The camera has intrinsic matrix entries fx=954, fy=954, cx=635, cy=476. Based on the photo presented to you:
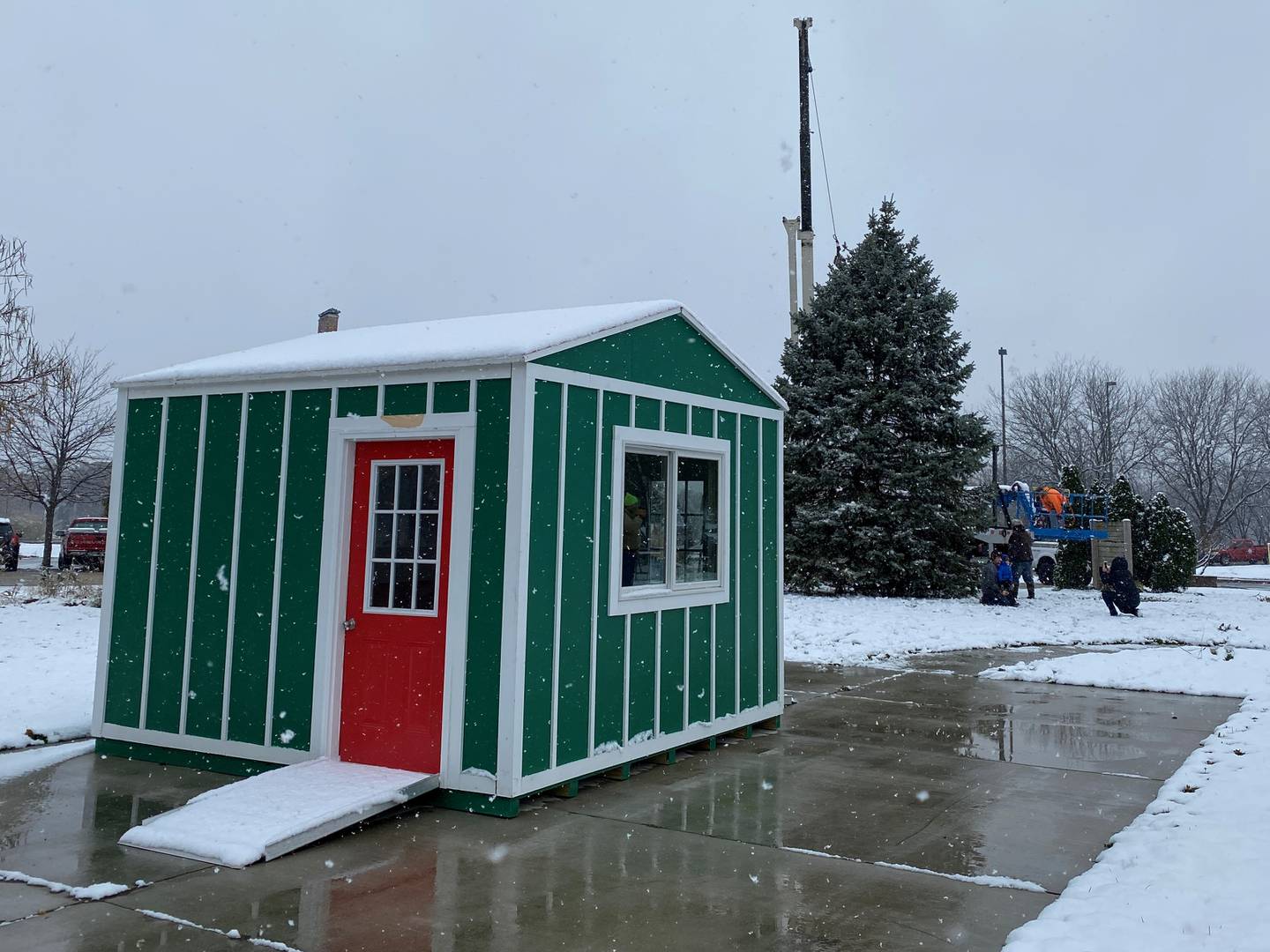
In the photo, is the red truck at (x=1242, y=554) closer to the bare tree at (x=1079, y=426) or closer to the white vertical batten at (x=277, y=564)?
the bare tree at (x=1079, y=426)

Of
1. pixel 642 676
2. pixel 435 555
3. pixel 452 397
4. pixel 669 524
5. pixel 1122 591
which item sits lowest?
pixel 642 676

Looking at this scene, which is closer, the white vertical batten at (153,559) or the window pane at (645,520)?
the window pane at (645,520)

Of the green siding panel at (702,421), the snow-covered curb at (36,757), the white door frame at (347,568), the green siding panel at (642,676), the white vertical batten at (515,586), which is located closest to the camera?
the white vertical batten at (515,586)

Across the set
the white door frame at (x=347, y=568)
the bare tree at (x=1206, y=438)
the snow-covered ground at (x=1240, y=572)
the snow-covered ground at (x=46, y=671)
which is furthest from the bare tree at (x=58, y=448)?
the bare tree at (x=1206, y=438)

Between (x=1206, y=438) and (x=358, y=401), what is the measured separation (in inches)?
1874

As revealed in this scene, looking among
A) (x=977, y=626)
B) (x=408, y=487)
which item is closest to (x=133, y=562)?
(x=408, y=487)

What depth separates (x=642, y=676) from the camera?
260 inches

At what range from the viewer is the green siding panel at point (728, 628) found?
746 cm

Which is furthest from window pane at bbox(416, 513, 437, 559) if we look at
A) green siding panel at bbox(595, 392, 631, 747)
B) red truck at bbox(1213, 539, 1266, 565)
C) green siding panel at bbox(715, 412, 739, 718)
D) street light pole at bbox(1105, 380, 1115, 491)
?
red truck at bbox(1213, 539, 1266, 565)

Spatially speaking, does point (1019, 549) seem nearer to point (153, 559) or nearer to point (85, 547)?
point (153, 559)

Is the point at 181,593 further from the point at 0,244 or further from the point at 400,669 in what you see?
A: the point at 0,244

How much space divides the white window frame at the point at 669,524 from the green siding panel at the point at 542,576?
24.1 inches

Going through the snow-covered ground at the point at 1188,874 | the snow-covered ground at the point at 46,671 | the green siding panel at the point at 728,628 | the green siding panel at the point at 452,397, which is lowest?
the snow-covered ground at the point at 1188,874

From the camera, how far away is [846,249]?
20.5 m
